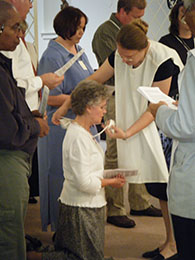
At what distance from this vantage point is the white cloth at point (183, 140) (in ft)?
5.32

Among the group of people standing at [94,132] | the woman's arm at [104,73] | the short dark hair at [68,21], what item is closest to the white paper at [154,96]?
the group of people standing at [94,132]

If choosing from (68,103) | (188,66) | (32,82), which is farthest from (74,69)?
(188,66)

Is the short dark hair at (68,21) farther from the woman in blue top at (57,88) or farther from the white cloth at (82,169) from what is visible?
the white cloth at (82,169)

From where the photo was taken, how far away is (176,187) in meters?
1.73

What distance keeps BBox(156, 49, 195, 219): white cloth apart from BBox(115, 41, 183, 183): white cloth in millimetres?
978

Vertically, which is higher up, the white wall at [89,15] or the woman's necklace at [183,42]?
the white wall at [89,15]

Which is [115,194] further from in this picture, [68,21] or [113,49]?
[68,21]

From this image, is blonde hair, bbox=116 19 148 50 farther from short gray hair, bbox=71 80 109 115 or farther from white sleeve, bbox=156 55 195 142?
white sleeve, bbox=156 55 195 142

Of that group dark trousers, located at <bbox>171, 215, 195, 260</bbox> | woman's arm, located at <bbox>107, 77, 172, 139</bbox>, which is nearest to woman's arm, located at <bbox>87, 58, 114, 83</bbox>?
woman's arm, located at <bbox>107, 77, 172, 139</bbox>

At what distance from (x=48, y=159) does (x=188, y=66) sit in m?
1.69

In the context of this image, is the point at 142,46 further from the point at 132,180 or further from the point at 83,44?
the point at 83,44

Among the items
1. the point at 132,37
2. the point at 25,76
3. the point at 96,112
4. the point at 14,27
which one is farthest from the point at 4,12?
the point at 132,37

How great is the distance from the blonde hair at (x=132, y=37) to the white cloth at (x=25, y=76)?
23.7 inches

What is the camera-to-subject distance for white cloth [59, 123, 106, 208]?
7.88ft
